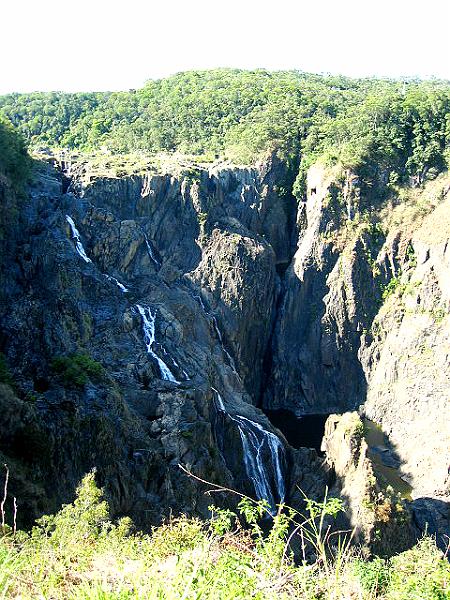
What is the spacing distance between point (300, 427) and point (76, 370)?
25.6m

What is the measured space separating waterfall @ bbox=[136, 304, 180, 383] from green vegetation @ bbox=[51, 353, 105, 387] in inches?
219

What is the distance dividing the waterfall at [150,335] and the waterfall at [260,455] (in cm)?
332

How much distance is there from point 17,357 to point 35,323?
224 cm

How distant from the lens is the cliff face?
23078mm

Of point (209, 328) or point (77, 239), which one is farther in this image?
point (209, 328)

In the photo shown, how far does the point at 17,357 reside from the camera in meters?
28.5

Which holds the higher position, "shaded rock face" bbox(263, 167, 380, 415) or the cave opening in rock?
"shaded rock face" bbox(263, 167, 380, 415)

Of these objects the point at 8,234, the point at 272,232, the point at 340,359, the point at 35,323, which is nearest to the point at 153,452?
the point at 35,323

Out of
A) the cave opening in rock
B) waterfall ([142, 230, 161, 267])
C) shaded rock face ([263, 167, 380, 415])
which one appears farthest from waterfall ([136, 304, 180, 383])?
shaded rock face ([263, 167, 380, 415])

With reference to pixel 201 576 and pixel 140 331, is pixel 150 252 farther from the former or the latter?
pixel 201 576

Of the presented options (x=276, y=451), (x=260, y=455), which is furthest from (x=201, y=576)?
(x=276, y=451)

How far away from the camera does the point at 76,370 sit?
24.7m

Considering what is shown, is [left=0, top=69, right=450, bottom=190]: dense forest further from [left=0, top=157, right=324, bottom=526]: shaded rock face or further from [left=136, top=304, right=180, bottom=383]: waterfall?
[left=136, top=304, right=180, bottom=383]: waterfall

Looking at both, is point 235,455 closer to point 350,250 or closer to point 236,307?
point 236,307
